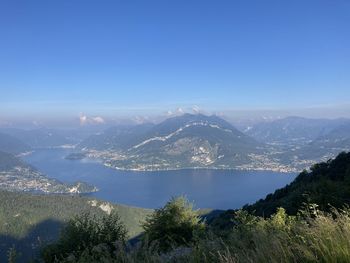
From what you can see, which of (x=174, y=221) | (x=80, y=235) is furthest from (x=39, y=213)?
(x=80, y=235)

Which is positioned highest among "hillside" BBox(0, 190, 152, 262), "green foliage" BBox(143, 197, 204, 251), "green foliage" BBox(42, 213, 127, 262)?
"green foliage" BBox(42, 213, 127, 262)

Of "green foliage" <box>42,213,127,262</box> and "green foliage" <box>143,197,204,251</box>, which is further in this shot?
"green foliage" <box>143,197,204,251</box>

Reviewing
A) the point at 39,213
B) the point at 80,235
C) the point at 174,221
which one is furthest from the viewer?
the point at 39,213

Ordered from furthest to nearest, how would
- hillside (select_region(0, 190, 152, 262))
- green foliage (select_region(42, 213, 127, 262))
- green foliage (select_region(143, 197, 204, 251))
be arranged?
hillside (select_region(0, 190, 152, 262)), green foliage (select_region(143, 197, 204, 251)), green foliage (select_region(42, 213, 127, 262))

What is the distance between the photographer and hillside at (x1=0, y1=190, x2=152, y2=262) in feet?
463

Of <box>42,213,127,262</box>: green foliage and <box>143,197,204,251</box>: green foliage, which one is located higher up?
<box>42,213,127,262</box>: green foliage

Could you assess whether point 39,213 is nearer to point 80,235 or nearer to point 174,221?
point 174,221

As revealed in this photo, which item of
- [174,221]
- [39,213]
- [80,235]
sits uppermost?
[80,235]

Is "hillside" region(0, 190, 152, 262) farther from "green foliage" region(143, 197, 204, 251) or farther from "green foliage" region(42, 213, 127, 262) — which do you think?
"green foliage" region(42, 213, 127, 262)

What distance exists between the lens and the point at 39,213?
16288 centimetres

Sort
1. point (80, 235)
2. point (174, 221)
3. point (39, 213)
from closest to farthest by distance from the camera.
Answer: point (80, 235)
point (174, 221)
point (39, 213)

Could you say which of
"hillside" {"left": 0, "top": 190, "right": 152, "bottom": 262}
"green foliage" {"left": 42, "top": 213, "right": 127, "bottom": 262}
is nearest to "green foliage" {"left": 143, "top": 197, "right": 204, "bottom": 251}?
"green foliage" {"left": 42, "top": 213, "right": 127, "bottom": 262}

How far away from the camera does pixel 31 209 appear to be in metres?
165

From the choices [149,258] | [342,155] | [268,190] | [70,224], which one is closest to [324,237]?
[149,258]
